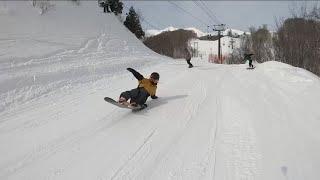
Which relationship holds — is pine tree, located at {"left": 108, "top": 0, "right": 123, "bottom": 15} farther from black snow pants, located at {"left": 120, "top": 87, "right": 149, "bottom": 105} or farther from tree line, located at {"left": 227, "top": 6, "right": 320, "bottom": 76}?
black snow pants, located at {"left": 120, "top": 87, "right": 149, "bottom": 105}

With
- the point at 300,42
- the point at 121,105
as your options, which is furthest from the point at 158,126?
the point at 300,42

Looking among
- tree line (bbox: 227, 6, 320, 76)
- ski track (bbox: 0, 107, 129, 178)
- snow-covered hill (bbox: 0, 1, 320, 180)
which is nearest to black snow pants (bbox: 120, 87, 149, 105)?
snow-covered hill (bbox: 0, 1, 320, 180)

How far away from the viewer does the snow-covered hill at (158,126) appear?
5.27 metres

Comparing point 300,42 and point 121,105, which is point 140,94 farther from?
point 300,42

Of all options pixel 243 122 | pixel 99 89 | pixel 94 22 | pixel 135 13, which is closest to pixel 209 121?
pixel 243 122

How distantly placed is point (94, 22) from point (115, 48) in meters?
4.66

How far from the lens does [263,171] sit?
508 centimetres

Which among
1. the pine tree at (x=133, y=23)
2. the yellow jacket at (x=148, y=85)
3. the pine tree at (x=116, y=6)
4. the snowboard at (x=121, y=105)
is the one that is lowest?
the snowboard at (x=121, y=105)

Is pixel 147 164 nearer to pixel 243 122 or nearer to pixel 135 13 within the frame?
pixel 243 122

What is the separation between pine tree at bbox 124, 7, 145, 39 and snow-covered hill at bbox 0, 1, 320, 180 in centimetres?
2767

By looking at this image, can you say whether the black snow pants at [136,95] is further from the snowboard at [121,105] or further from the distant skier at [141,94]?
the snowboard at [121,105]

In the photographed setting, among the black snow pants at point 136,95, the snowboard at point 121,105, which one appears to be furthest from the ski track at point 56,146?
the black snow pants at point 136,95

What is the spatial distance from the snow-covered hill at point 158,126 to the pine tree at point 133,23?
27.7m

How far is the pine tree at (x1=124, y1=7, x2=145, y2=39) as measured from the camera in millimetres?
40537
